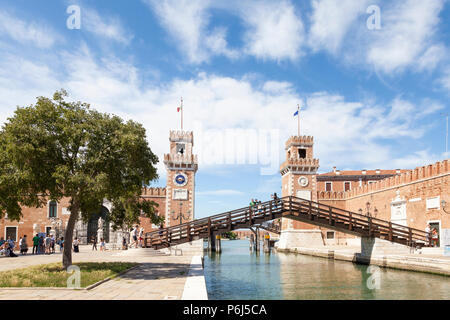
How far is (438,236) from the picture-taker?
84.7ft

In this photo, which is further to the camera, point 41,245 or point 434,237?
point 41,245

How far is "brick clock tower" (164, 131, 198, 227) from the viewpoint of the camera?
35.5 meters

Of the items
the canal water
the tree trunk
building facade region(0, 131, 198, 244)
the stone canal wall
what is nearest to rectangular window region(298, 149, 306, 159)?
building facade region(0, 131, 198, 244)

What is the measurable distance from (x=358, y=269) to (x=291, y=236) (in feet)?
64.7

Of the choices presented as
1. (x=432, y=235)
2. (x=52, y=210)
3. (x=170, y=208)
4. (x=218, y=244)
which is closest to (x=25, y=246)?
(x=52, y=210)

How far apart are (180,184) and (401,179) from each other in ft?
60.8

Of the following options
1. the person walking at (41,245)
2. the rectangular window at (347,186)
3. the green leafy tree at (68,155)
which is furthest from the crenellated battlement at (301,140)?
the green leafy tree at (68,155)

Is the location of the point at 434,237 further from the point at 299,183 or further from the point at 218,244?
the point at 218,244

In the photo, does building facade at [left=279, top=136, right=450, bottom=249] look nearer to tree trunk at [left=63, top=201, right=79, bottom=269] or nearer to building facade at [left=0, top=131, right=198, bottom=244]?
building facade at [left=0, top=131, right=198, bottom=244]

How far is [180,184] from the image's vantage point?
1420 inches

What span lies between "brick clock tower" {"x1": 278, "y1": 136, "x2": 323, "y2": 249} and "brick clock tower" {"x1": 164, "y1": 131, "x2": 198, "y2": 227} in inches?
435
